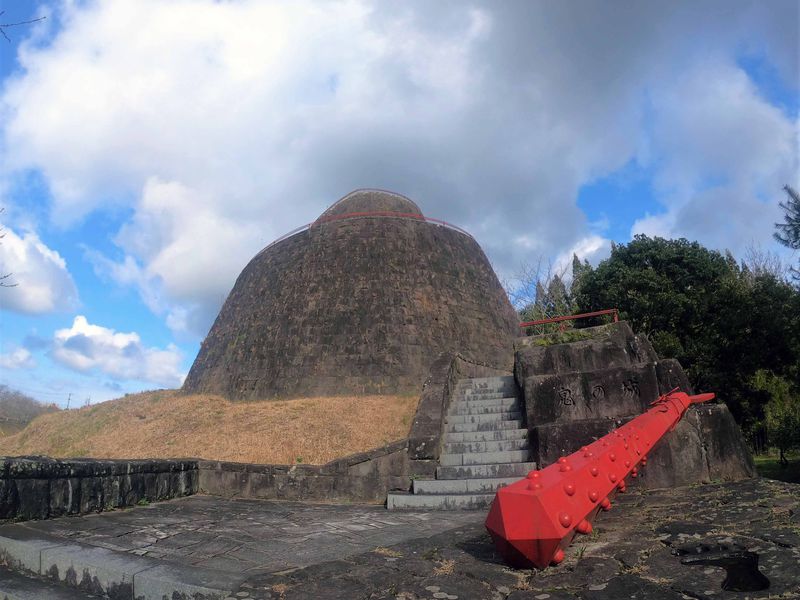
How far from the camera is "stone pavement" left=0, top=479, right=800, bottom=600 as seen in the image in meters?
2.33

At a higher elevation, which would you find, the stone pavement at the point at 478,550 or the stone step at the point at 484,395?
the stone step at the point at 484,395

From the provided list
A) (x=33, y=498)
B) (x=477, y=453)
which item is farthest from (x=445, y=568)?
(x=477, y=453)

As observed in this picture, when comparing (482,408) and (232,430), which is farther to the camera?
(232,430)

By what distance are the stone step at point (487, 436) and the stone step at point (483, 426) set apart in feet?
0.40

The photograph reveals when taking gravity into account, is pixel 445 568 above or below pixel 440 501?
above

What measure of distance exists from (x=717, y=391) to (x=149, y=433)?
648 inches

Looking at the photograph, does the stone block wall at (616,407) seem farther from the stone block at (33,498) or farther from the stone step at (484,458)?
the stone block at (33,498)

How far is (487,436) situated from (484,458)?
658 millimetres

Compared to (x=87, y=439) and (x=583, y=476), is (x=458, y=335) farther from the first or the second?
(x=583, y=476)

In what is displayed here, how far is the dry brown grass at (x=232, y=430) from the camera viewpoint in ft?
32.9

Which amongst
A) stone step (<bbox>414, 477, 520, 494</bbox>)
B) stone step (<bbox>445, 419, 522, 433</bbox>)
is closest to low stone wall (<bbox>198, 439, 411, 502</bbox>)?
stone step (<bbox>414, 477, 520, 494</bbox>)

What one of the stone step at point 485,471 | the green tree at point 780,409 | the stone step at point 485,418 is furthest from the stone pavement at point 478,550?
the green tree at point 780,409

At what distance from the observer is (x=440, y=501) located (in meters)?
6.31

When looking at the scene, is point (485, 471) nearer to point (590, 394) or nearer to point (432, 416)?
point (432, 416)
